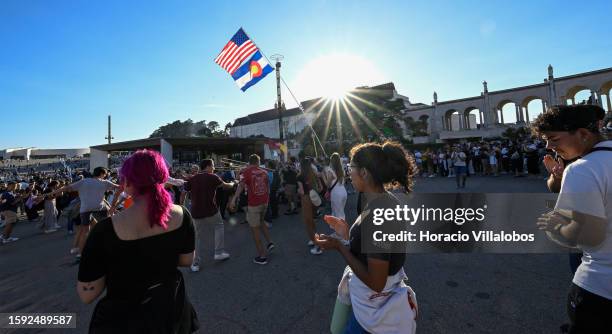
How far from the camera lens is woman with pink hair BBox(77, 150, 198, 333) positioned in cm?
154

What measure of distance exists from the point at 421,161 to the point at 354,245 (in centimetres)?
1824

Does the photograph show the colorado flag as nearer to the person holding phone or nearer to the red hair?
the red hair

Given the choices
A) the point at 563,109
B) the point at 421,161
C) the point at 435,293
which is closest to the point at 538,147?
the point at 421,161

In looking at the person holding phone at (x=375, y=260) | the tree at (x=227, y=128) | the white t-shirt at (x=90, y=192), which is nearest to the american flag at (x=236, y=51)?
the white t-shirt at (x=90, y=192)

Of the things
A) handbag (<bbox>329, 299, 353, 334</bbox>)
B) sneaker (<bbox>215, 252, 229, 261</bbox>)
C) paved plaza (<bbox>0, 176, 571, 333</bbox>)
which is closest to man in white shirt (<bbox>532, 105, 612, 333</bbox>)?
handbag (<bbox>329, 299, 353, 334</bbox>)

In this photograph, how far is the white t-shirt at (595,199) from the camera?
1.30 m

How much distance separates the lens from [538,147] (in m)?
13.3

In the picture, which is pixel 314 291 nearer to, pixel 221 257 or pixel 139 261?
pixel 221 257

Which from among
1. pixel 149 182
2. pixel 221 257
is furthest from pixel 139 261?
pixel 221 257

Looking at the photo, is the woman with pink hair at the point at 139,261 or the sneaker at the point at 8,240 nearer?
the woman with pink hair at the point at 139,261

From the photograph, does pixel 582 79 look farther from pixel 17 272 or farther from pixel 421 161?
pixel 17 272

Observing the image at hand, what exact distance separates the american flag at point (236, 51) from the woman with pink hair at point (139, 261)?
9.83m

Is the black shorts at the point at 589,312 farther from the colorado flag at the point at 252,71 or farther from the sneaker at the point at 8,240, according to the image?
the sneaker at the point at 8,240

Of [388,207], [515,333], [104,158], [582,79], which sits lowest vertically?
[515,333]
